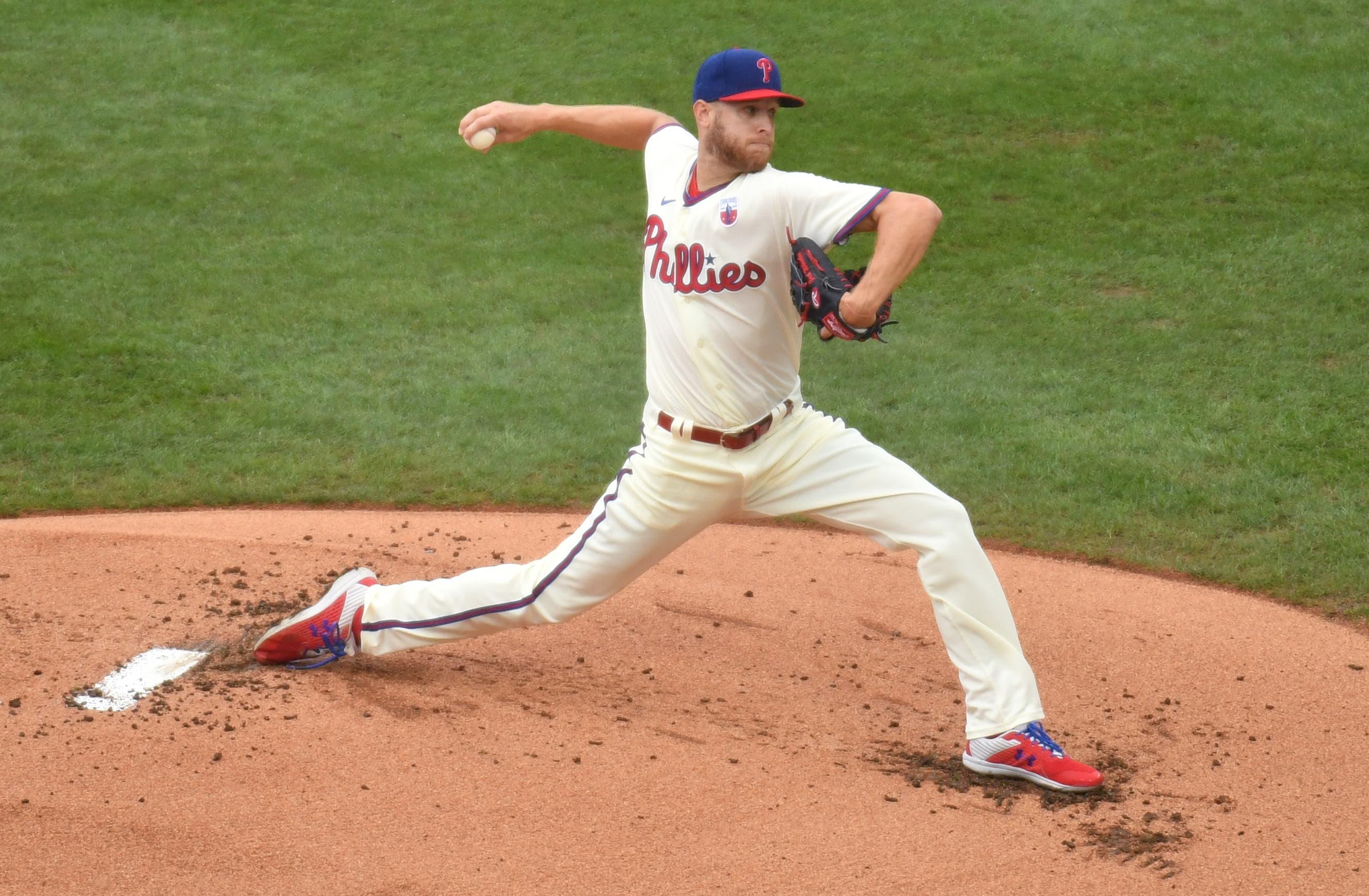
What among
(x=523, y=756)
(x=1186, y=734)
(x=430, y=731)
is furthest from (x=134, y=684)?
(x=1186, y=734)

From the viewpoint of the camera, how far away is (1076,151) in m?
10.0

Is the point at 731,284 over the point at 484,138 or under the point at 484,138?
under

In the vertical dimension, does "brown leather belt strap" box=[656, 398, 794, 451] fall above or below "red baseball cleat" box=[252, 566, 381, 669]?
above

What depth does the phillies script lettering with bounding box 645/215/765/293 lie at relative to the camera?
373cm

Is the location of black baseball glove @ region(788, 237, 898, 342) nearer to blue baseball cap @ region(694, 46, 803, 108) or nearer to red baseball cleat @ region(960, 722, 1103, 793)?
blue baseball cap @ region(694, 46, 803, 108)

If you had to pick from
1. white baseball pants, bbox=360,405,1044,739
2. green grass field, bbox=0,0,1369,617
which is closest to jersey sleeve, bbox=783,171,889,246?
white baseball pants, bbox=360,405,1044,739

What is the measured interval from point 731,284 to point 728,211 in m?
0.19

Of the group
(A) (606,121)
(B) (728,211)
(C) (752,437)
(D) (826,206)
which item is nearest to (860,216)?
(D) (826,206)

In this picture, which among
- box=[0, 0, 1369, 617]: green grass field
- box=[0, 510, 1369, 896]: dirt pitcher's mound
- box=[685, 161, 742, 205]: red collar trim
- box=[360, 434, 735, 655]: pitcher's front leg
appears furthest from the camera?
box=[0, 0, 1369, 617]: green grass field

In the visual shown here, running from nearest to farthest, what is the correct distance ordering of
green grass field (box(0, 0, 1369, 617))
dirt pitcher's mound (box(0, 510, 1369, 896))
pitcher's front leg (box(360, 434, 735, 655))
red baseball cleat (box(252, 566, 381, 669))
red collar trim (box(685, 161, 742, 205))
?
dirt pitcher's mound (box(0, 510, 1369, 896)), red collar trim (box(685, 161, 742, 205)), pitcher's front leg (box(360, 434, 735, 655)), red baseball cleat (box(252, 566, 381, 669)), green grass field (box(0, 0, 1369, 617))

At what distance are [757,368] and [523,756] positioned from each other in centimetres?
123

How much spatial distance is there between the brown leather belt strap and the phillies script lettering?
37 centimetres

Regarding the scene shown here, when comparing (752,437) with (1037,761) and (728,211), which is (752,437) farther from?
(1037,761)

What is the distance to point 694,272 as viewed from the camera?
378 cm
